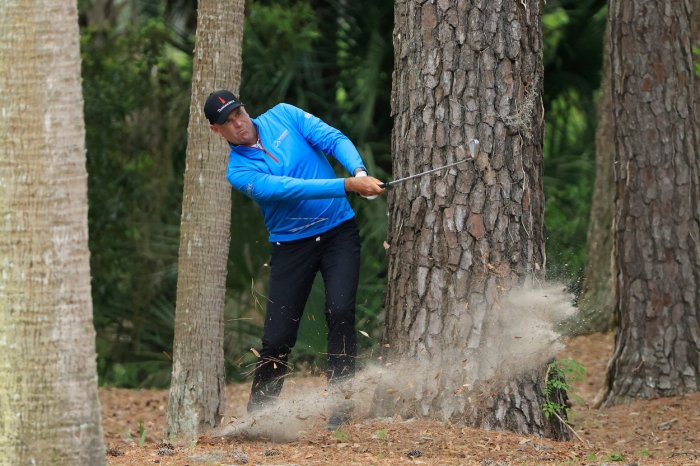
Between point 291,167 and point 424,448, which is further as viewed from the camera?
point 291,167

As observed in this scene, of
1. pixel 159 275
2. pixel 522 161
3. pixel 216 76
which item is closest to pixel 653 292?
pixel 522 161

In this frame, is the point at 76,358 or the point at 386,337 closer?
the point at 76,358

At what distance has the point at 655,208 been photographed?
840 cm

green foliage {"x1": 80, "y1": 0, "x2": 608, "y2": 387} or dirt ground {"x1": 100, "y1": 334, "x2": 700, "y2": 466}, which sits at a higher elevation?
green foliage {"x1": 80, "y1": 0, "x2": 608, "y2": 387}

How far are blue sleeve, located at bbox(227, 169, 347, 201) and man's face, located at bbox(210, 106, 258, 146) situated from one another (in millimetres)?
172

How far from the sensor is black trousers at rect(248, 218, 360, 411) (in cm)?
622

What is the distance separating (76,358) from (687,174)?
5.58 metres

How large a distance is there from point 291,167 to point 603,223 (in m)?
6.43

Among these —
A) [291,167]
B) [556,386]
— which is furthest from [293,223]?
[556,386]

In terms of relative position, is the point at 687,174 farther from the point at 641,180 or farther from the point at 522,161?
the point at 522,161

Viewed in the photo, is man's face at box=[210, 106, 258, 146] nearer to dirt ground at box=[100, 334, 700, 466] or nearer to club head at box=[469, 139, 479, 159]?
club head at box=[469, 139, 479, 159]

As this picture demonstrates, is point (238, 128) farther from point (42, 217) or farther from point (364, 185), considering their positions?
point (42, 217)

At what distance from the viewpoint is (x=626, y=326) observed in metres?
8.46

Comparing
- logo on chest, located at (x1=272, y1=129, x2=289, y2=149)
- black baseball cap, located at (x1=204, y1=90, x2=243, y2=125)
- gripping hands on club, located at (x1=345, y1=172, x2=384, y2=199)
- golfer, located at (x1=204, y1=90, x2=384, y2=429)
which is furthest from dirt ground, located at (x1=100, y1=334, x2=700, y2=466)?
black baseball cap, located at (x1=204, y1=90, x2=243, y2=125)
